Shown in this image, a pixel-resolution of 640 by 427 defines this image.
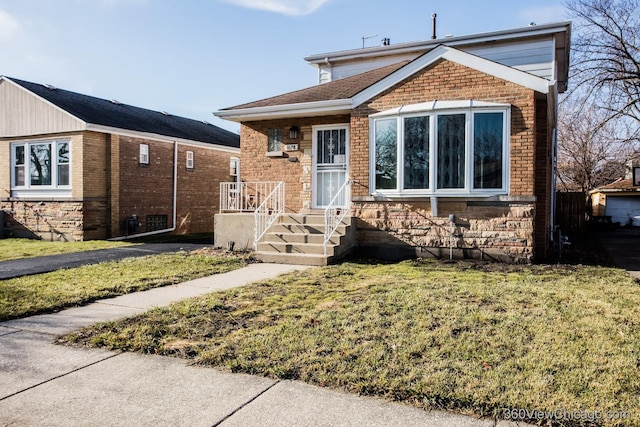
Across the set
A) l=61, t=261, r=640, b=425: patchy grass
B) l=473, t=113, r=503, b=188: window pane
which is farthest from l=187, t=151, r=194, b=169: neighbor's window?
l=61, t=261, r=640, b=425: patchy grass

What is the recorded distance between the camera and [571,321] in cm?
459

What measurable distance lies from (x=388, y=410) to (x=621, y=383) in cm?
165

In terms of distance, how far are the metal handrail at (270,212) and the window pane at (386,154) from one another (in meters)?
2.43

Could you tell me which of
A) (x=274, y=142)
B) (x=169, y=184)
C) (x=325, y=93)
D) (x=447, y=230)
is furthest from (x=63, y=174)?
(x=447, y=230)

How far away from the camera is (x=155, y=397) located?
9.97ft

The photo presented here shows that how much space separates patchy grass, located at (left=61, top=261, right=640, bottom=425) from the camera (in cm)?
301

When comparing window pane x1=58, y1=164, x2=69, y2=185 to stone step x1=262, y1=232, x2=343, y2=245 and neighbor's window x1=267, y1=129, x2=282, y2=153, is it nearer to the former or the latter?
neighbor's window x1=267, y1=129, x2=282, y2=153

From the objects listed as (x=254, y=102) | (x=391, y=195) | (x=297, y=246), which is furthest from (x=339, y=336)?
(x=254, y=102)

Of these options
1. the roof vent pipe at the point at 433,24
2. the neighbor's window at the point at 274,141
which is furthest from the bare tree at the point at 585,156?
the neighbor's window at the point at 274,141

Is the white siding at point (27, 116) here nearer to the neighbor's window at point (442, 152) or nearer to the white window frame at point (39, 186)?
the white window frame at point (39, 186)

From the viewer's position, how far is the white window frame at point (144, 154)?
1648 centimetres

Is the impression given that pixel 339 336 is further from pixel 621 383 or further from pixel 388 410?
pixel 621 383

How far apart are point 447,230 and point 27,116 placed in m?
14.4

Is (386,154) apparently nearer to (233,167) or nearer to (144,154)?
(144,154)
